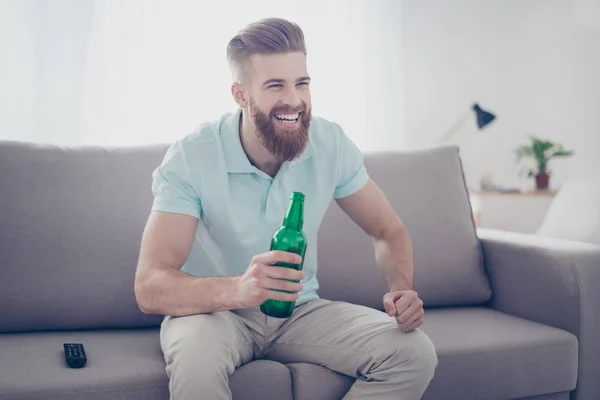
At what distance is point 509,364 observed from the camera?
66.1 inches

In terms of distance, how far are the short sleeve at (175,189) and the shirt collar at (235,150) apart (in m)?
0.11

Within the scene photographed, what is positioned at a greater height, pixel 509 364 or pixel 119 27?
pixel 119 27

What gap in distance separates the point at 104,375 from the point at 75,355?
109 mm

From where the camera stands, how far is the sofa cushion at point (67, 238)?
1.73 meters

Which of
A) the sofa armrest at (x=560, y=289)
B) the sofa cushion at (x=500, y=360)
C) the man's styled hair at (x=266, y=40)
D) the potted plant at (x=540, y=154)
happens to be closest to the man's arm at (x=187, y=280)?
the man's styled hair at (x=266, y=40)

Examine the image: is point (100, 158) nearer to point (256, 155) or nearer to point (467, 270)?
point (256, 155)

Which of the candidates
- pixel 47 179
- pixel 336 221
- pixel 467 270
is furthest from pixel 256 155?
pixel 467 270

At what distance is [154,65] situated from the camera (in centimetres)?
311

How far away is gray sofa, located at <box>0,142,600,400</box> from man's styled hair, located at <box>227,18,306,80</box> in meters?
0.45

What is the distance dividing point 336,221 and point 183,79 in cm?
147

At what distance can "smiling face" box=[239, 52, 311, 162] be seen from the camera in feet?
5.22

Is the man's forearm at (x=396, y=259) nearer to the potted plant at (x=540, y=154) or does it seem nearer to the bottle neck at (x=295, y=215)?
the bottle neck at (x=295, y=215)

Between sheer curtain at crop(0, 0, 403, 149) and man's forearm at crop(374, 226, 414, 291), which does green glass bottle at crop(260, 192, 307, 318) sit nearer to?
man's forearm at crop(374, 226, 414, 291)

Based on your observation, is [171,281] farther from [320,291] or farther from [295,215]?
[320,291]
